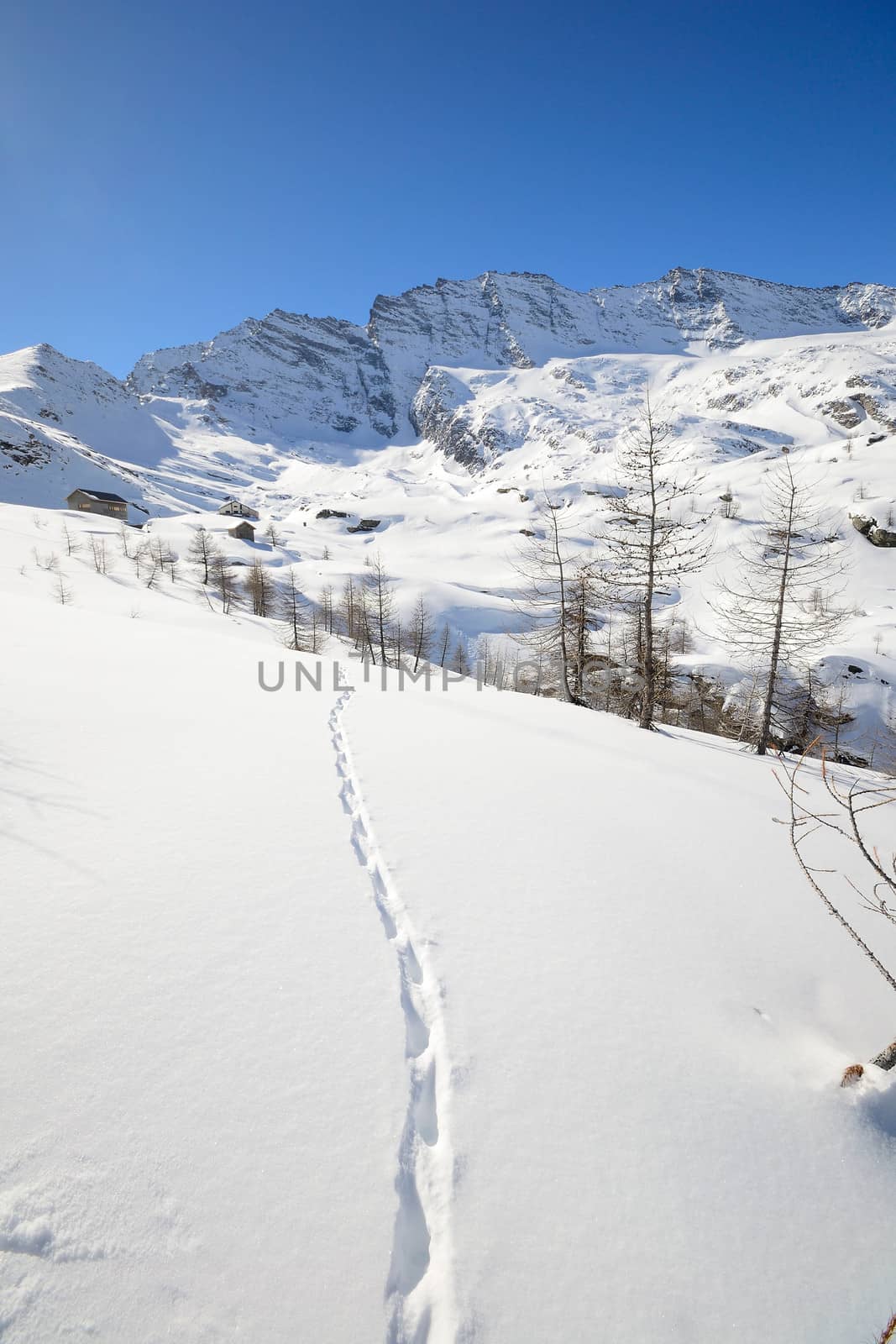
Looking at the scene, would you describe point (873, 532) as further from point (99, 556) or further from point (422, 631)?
point (99, 556)

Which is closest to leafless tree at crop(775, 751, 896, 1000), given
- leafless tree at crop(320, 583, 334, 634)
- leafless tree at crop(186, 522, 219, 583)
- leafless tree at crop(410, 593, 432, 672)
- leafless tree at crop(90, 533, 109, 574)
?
leafless tree at crop(410, 593, 432, 672)

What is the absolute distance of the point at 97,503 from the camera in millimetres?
66625

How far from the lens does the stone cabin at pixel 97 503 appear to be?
66125 millimetres

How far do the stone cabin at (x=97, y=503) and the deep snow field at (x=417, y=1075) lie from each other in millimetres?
76633

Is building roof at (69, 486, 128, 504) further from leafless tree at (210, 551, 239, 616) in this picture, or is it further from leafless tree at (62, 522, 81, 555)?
leafless tree at (210, 551, 239, 616)

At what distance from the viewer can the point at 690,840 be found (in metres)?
5.15

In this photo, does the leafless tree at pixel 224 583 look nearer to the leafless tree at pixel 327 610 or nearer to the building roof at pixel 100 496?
the leafless tree at pixel 327 610

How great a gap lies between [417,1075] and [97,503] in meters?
83.1

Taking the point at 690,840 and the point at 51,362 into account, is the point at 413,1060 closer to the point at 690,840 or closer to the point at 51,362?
the point at 690,840

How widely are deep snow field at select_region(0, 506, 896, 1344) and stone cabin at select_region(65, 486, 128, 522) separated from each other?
251 feet

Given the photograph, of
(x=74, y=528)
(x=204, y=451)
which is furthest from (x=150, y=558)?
(x=204, y=451)

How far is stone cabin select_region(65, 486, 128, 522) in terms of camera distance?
2603 inches

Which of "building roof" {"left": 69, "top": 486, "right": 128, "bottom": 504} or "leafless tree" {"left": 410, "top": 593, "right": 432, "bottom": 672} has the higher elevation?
"building roof" {"left": 69, "top": 486, "right": 128, "bottom": 504}

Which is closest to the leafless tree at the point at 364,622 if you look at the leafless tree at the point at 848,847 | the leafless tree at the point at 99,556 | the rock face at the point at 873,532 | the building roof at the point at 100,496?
the leafless tree at the point at 99,556
